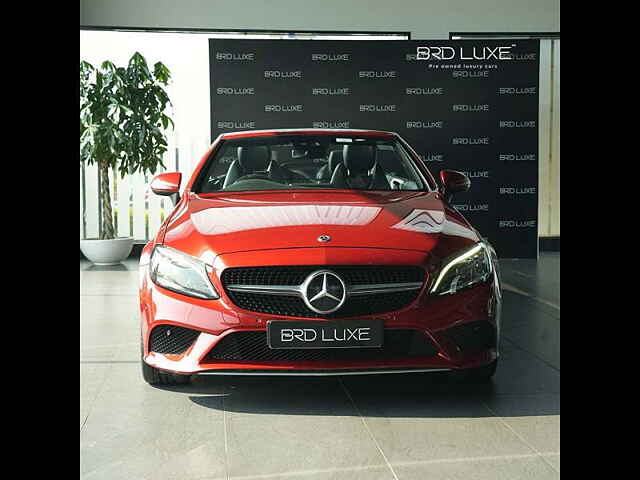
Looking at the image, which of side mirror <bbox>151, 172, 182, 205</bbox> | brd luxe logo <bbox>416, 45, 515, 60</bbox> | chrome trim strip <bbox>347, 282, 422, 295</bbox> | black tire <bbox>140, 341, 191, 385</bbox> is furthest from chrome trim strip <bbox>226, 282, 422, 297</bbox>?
brd luxe logo <bbox>416, 45, 515, 60</bbox>

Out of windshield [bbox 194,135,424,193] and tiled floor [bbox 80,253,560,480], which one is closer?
tiled floor [bbox 80,253,560,480]

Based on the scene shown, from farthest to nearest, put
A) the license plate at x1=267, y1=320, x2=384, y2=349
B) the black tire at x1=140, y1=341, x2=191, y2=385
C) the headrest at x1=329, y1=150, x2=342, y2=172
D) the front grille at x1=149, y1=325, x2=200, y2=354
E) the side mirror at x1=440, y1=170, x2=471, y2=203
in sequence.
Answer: the headrest at x1=329, y1=150, x2=342, y2=172 < the side mirror at x1=440, y1=170, x2=471, y2=203 < the black tire at x1=140, y1=341, x2=191, y2=385 < the front grille at x1=149, y1=325, x2=200, y2=354 < the license plate at x1=267, y1=320, x2=384, y2=349

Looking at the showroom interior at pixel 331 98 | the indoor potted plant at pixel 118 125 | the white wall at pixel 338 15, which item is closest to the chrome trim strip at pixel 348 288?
the showroom interior at pixel 331 98

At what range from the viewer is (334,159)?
12.8ft

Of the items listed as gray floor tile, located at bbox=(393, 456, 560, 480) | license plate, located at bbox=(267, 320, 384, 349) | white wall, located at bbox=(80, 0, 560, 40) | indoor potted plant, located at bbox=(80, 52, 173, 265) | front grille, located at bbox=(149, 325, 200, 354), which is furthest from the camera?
white wall, located at bbox=(80, 0, 560, 40)

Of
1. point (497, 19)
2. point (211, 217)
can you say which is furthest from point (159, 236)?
point (497, 19)

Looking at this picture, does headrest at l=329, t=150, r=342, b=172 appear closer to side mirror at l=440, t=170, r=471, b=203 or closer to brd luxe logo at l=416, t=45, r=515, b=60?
side mirror at l=440, t=170, r=471, b=203

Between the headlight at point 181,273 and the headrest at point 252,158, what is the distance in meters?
1.11

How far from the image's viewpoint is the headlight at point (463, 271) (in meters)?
2.73

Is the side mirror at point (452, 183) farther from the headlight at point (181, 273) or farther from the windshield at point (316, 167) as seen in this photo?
the headlight at point (181, 273)

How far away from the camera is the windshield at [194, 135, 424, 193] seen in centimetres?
373

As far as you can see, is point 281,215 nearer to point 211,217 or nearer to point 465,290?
point 211,217

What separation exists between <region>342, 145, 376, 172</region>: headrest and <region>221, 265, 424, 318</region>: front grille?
125cm

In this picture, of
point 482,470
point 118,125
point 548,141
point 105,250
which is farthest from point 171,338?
point 548,141
